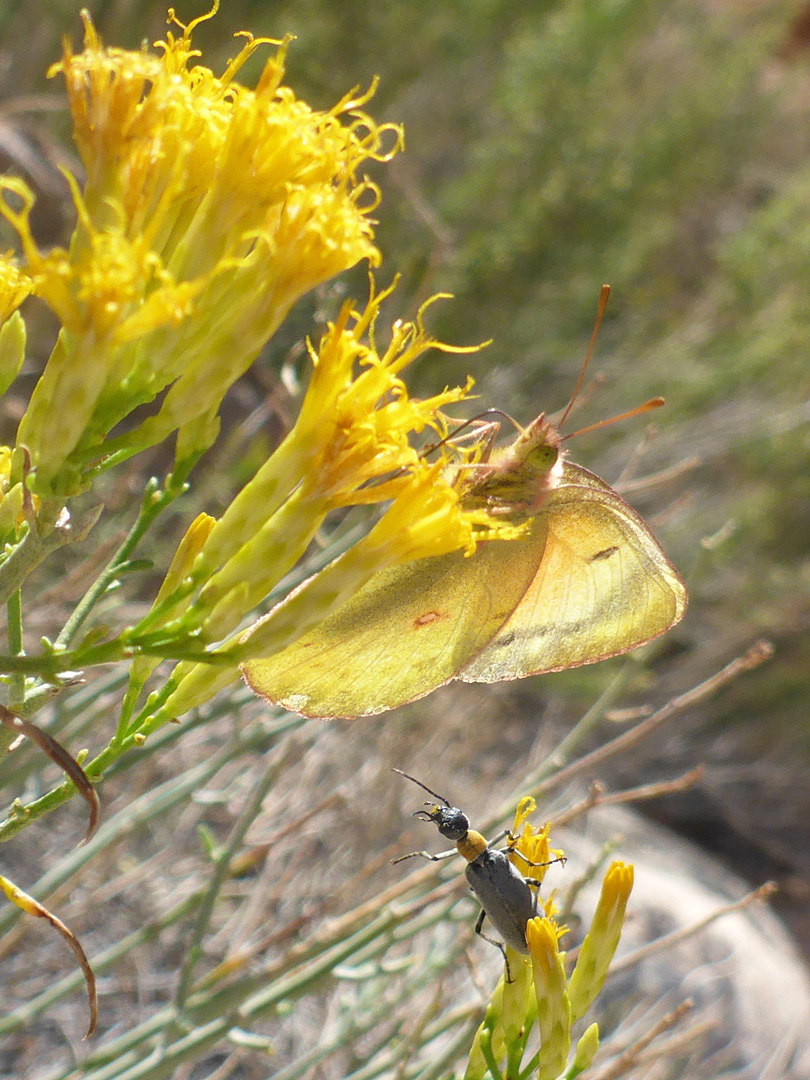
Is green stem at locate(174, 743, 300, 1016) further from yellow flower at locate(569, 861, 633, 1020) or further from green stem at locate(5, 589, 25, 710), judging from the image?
green stem at locate(5, 589, 25, 710)

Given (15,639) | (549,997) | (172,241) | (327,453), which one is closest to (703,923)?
(549,997)

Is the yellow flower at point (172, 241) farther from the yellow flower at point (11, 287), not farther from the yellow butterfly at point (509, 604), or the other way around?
the yellow butterfly at point (509, 604)

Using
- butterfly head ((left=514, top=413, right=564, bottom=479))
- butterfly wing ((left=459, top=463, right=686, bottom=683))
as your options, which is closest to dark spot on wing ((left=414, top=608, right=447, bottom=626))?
butterfly wing ((left=459, top=463, right=686, bottom=683))

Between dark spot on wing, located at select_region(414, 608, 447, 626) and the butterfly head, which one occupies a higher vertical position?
the butterfly head

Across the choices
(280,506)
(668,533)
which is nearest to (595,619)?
(280,506)

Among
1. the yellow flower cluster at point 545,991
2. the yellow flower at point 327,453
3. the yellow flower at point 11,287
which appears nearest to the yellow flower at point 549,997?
the yellow flower cluster at point 545,991

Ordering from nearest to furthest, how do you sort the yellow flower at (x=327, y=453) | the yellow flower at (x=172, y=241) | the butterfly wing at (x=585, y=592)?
the yellow flower at (x=172, y=241) → the yellow flower at (x=327, y=453) → the butterfly wing at (x=585, y=592)
